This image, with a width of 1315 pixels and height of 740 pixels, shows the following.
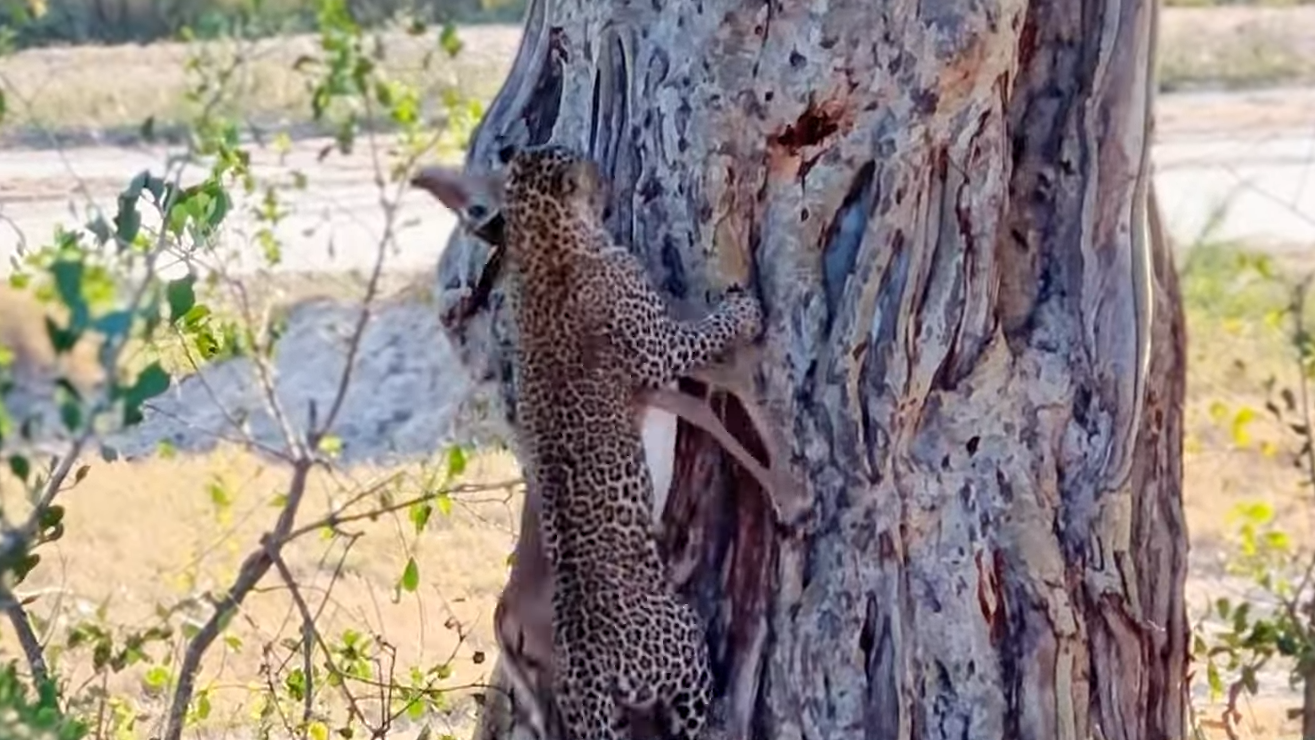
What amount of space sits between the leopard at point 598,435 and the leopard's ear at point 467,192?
8 centimetres

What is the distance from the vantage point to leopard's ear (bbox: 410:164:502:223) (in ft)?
14.6

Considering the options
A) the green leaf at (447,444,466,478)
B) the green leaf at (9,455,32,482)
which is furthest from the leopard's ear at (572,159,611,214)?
the green leaf at (9,455,32,482)

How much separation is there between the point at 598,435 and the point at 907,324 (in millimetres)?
600

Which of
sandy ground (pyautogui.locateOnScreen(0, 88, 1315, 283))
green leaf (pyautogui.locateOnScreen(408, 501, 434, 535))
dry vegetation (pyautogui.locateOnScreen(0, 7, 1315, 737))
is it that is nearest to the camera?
green leaf (pyautogui.locateOnScreen(408, 501, 434, 535))

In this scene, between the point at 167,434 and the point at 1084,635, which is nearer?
the point at 1084,635

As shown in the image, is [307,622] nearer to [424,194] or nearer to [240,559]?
[240,559]

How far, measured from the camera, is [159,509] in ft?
27.2

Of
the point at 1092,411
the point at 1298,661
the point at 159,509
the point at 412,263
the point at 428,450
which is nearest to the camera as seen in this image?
the point at 1092,411

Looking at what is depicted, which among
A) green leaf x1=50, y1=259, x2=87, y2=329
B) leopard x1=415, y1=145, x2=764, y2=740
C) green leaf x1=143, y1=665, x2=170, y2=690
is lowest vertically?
green leaf x1=143, y1=665, x2=170, y2=690

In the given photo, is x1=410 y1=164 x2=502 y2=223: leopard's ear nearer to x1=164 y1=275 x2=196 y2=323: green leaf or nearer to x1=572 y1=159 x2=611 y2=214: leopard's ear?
x1=572 y1=159 x2=611 y2=214: leopard's ear

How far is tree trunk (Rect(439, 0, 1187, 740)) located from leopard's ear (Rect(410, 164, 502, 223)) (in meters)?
0.18

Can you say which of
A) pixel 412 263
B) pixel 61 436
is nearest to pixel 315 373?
pixel 412 263

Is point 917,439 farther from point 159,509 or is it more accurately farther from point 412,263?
point 412,263

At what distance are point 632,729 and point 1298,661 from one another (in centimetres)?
211
